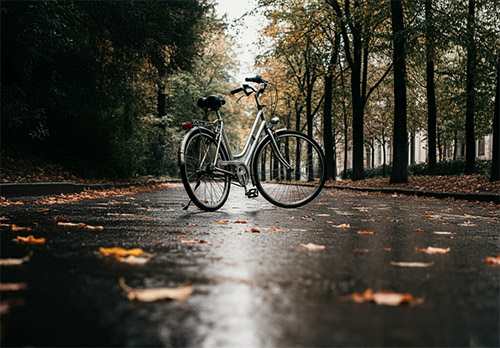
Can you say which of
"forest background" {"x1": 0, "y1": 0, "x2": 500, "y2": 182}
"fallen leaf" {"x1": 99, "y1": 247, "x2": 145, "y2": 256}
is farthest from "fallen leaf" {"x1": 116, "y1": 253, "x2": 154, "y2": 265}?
"forest background" {"x1": 0, "y1": 0, "x2": 500, "y2": 182}

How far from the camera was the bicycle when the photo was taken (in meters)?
6.12

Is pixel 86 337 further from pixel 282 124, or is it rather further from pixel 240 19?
pixel 282 124

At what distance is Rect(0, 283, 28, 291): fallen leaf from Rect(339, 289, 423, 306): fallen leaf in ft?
4.54

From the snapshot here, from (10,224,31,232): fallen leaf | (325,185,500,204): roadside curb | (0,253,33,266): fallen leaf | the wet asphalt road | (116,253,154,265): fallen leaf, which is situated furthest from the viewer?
(325,185,500,204): roadside curb

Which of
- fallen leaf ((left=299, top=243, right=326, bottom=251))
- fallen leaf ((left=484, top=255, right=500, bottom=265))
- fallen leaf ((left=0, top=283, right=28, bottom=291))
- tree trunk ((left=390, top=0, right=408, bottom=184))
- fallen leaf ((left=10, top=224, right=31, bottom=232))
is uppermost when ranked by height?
tree trunk ((left=390, top=0, right=408, bottom=184))

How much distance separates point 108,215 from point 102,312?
4039mm

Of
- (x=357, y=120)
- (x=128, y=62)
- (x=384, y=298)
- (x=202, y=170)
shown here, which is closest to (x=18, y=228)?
(x=202, y=170)

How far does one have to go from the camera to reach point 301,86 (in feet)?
109

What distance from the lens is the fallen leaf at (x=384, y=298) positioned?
191 centimetres

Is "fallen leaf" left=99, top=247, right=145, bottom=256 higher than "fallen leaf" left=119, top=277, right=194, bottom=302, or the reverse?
"fallen leaf" left=99, top=247, right=145, bottom=256

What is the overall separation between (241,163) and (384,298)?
4708 millimetres

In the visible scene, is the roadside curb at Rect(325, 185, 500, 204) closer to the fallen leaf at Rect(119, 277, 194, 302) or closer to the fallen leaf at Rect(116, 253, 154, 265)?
the fallen leaf at Rect(116, 253, 154, 265)

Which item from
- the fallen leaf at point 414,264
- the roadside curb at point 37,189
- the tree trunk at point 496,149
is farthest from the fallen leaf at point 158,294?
the tree trunk at point 496,149

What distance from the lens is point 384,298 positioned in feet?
6.40
